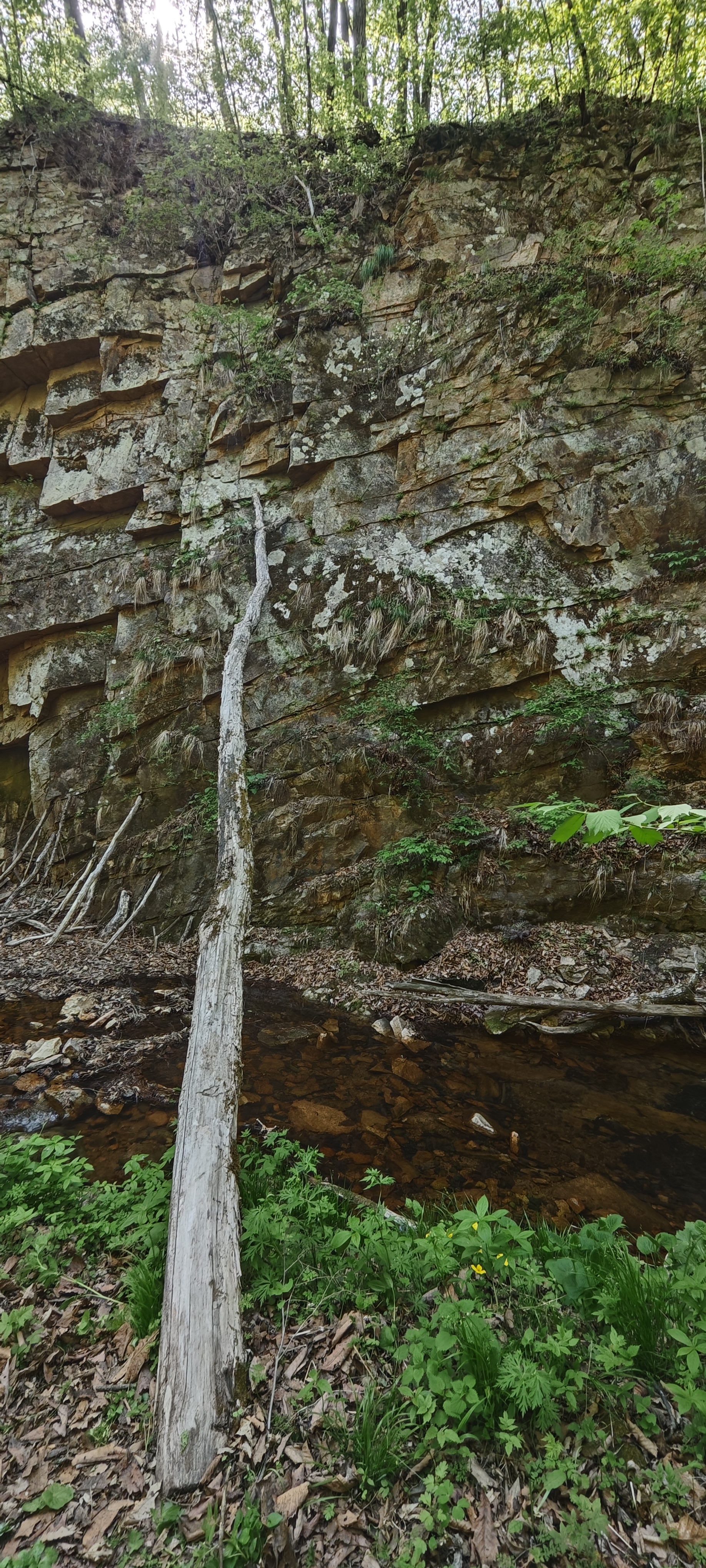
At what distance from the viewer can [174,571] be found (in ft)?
38.6

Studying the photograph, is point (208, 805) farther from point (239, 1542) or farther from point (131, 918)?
point (239, 1542)

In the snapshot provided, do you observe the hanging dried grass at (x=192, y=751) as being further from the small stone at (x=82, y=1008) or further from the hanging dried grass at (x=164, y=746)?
the small stone at (x=82, y=1008)

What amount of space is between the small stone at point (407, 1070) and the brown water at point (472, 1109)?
0.02 m

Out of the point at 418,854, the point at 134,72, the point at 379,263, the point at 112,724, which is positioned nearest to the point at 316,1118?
the point at 418,854

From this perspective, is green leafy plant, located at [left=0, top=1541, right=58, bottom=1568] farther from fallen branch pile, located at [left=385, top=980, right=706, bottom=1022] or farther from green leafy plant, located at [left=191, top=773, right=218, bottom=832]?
green leafy plant, located at [left=191, top=773, right=218, bottom=832]

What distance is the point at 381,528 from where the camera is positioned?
1085 centimetres

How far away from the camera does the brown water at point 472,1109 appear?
4051mm

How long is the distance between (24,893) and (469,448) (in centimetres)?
1115

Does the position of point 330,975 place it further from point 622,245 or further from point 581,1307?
point 622,245

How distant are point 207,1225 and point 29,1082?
3.18 m

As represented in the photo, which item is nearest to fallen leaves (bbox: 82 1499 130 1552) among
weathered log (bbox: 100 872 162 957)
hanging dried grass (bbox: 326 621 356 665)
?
weathered log (bbox: 100 872 162 957)

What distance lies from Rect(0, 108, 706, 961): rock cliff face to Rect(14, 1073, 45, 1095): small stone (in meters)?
4.21

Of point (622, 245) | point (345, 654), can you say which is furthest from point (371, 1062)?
point (622, 245)

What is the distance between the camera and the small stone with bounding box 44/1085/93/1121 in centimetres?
472
